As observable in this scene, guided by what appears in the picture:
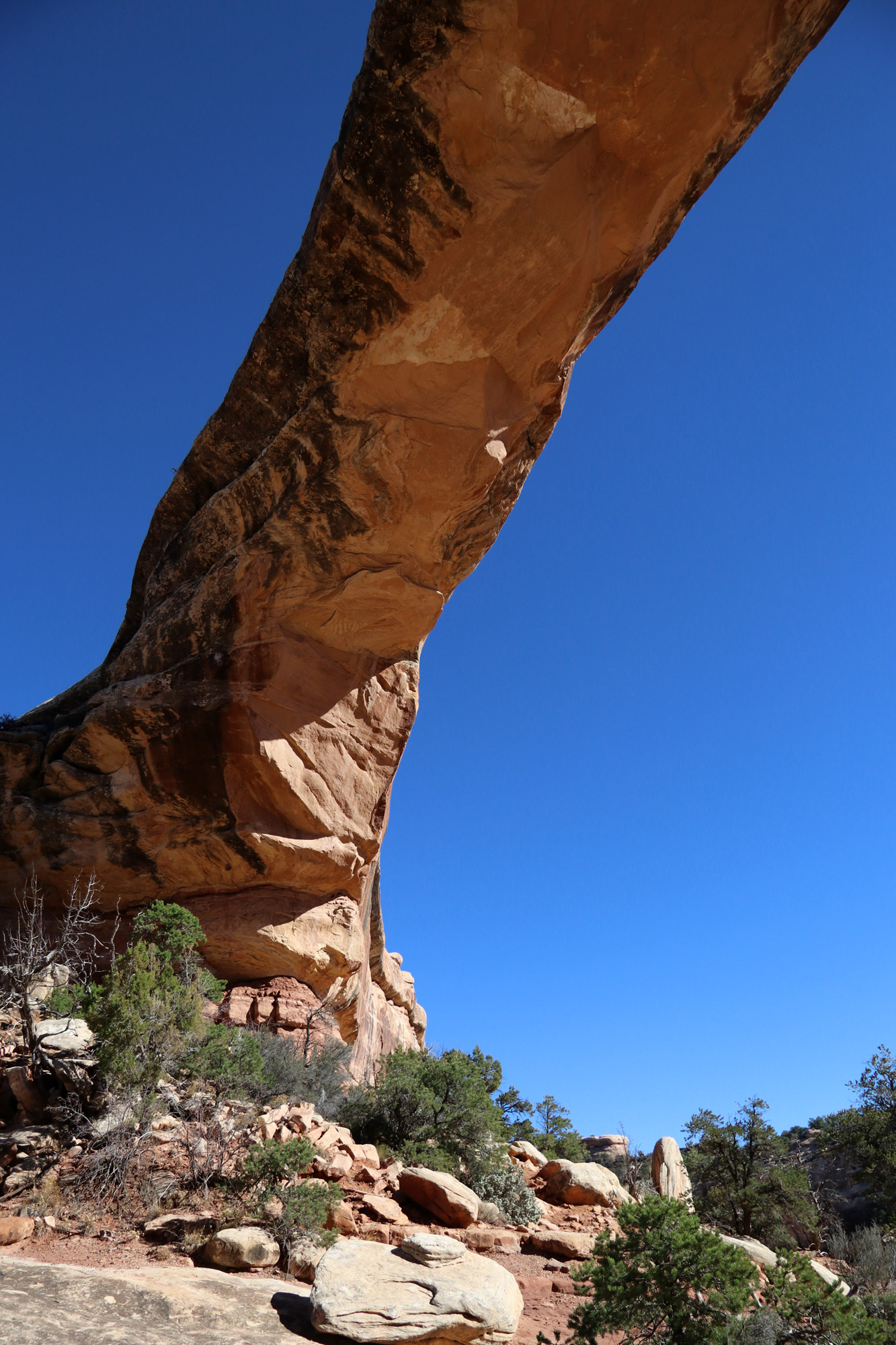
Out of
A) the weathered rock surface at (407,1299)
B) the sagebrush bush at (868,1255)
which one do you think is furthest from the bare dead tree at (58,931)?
the sagebrush bush at (868,1255)

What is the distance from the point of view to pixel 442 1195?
8.37 m

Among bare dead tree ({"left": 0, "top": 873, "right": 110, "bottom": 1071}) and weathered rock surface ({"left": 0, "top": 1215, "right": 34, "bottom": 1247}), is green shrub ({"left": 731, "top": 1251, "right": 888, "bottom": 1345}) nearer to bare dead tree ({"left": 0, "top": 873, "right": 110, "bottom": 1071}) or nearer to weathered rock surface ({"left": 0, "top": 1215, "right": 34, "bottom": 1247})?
weathered rock surface ({"left": 0, "top": 1215, "right": 34, "bottom": 1247})

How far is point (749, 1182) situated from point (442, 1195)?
1185 centimetres

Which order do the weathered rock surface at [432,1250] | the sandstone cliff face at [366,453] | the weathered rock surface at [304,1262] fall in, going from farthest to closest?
the sandstone cliff face at [366,453] < the weathered rock surface at [304,1262] < the weathered rock surface at [432,1250]

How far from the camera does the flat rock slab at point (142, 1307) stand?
4910mm

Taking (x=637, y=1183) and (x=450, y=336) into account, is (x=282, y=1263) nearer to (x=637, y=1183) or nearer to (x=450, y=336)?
(x=637, y=1183)

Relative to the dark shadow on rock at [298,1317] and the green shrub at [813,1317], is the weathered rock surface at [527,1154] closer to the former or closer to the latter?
the green shrub at [813,1317]

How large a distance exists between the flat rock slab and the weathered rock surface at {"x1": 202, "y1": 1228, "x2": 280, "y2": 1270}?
0.31 m

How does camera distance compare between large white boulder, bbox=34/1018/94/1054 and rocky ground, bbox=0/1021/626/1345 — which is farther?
large white boulder, bbox=34/1018/94/1054

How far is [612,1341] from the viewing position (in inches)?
257

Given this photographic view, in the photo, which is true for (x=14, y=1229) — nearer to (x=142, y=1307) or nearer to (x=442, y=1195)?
(x=142, y=1307)

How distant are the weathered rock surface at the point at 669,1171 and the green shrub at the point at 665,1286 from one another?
771 centimetres

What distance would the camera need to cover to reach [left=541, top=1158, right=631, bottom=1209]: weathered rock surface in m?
10.9

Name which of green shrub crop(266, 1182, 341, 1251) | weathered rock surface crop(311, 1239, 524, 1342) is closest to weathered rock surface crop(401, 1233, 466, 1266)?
weathered rock surface crop(311, 1239, 524, 1342)
